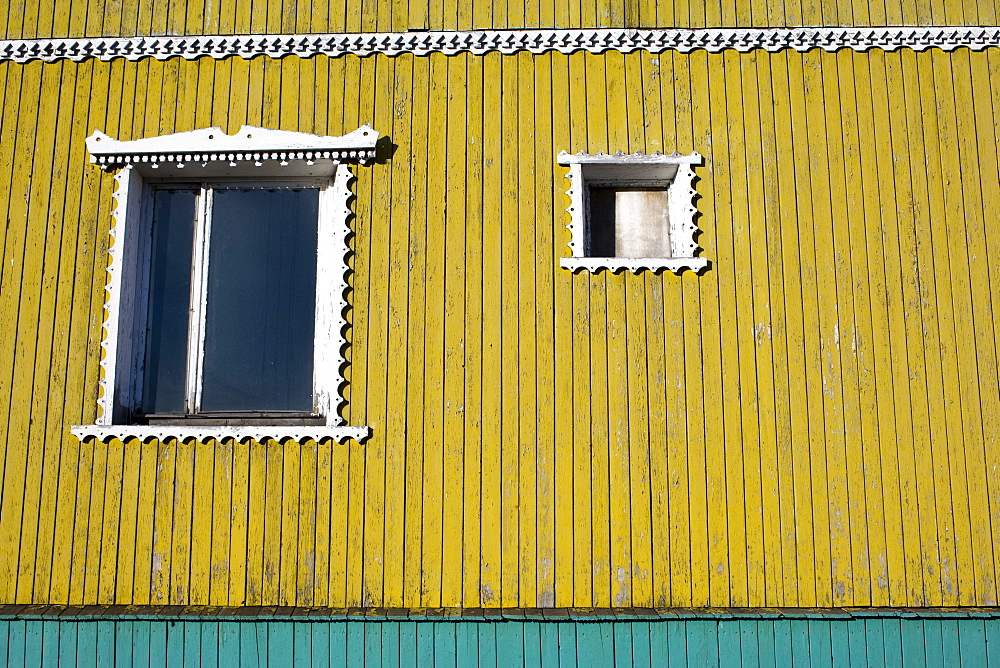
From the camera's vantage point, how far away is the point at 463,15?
4.71m

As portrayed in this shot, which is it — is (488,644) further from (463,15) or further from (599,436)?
(463,15)

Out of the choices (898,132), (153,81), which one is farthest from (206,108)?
(898,132)

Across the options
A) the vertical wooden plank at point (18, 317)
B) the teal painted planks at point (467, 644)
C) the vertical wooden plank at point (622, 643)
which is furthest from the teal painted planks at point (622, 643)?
the vertical wooden plank at point (18, 317)

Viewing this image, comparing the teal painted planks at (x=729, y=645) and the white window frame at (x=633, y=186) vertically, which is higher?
the white window frame at (x=633, y=186)

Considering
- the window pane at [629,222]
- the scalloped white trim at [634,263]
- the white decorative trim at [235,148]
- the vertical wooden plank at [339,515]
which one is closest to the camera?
the vertical wooden plank at [339,515]

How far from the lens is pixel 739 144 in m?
4.56

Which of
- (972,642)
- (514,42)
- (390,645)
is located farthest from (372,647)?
(514,42)

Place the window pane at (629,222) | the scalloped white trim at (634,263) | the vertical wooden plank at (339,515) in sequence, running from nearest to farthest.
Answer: the vertical wooden plank at (339,515), the scalloped white trim at (634,263), the window pane at (629,222)

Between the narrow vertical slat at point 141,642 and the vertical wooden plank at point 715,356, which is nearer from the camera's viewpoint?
the narrow vertical slat at point 141,642

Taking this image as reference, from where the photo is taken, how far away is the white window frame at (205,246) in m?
4.24

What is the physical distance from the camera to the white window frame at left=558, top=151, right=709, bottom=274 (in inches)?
172

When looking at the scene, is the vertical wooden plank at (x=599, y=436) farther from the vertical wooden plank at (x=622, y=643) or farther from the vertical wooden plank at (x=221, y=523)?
the vertical wooden plank at (x=221, y=523)

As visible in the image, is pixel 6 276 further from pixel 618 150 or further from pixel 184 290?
→ pixel 618 150

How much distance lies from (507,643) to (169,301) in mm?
2525
